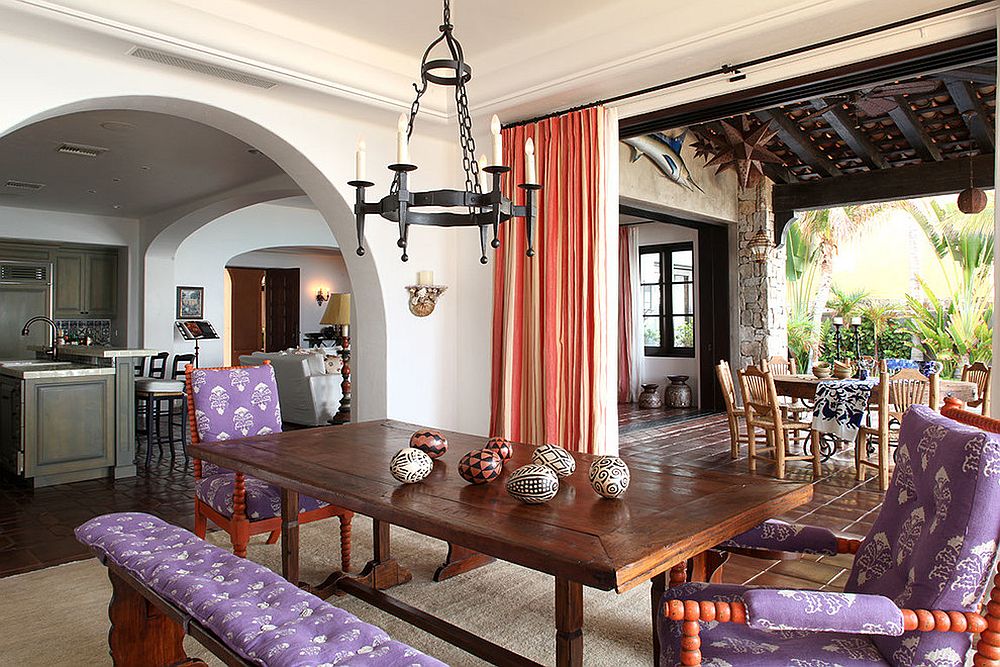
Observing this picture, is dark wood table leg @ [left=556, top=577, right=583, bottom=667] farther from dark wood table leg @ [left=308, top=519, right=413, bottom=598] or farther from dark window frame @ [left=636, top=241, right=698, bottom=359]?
dark window frame @ [left=636, top=241, right=698, bottom=359]

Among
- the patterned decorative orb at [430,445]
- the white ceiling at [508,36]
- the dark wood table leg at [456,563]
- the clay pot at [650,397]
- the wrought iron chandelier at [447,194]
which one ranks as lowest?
the dark wood table leg at [456,563]

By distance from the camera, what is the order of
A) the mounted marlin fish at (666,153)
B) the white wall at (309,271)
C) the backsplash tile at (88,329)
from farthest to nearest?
the white wall at (309,271)
the backsplash tile at (88,329)
the mounted marlin fish at (666,153)

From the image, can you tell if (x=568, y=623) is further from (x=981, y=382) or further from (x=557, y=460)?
(x=981, y=382)

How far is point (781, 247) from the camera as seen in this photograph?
31.0 ft

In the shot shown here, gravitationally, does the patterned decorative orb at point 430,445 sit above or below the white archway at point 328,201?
below

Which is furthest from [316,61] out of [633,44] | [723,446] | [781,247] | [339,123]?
[781,247]

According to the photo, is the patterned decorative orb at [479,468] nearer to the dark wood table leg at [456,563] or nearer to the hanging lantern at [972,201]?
the dark wood table leg at [456,563]

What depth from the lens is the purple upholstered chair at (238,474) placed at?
3.11 metres

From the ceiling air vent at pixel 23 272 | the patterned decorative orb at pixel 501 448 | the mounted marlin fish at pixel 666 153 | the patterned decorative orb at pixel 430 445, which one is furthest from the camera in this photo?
the ceiling air vent at pixel 23 272

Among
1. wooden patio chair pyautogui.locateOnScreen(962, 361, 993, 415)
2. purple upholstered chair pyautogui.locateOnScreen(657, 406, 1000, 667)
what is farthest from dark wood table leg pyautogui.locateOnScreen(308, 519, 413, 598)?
wooden patio chair pyautogui.locateOnScreen(962, 361, 993, 415)

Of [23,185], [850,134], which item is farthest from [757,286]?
[23,185]

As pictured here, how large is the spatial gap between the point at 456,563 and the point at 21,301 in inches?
348

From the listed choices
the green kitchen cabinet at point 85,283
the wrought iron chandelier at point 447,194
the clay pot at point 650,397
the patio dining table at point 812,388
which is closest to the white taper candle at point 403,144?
the wrought iron chandelier at point 447,194

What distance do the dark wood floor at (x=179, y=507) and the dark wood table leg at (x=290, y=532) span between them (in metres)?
1.67
